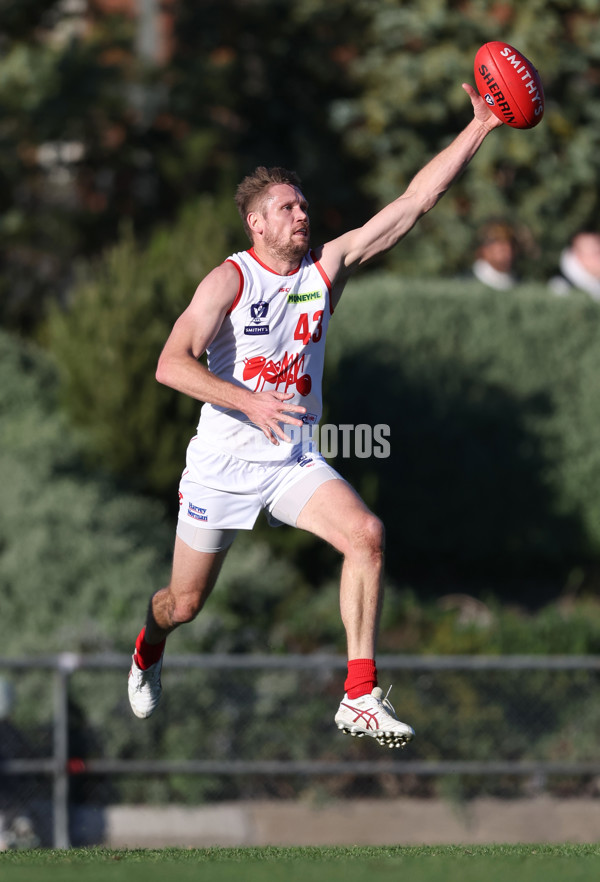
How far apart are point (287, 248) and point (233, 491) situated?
1194 mm

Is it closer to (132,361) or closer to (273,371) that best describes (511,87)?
(273,371)

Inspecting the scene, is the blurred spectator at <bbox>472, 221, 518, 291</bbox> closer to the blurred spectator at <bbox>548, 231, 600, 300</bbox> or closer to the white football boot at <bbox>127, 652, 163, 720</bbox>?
the blurred spectator at <bbox>548, 231, 600, 300</bbox>

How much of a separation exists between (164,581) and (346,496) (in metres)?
5.80

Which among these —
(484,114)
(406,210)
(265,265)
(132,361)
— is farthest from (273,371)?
(132,361)

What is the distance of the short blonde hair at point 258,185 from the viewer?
6629 millimetres

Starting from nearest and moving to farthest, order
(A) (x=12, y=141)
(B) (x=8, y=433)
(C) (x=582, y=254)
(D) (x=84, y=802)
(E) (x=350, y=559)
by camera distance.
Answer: (E) (x=350, y=559) < (D) (x=84, y=802) < (B) (x=8, y=433) < (C) (x=582, y=254) < (A) (x=12, y=141)

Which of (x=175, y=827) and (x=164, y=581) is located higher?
(x=164, y=581)

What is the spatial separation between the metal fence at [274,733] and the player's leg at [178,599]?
2.88 metres

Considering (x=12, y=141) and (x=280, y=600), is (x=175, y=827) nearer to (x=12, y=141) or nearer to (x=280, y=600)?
(x=280, y=600)

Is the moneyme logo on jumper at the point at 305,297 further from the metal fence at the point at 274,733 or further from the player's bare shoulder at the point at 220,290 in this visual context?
the metal fence at the point at 274,733

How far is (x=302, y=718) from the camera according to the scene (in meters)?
11.1

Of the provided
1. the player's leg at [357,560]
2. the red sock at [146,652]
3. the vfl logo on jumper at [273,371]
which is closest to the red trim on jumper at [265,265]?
the vfl logo on jumper at [273,371]

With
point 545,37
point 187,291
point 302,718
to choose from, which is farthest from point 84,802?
point 545,37

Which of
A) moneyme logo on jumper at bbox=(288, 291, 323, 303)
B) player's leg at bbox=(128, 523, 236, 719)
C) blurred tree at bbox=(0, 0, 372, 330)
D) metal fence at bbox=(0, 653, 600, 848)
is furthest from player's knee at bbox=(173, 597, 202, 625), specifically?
blurred tree at bbox=(0, 0, 372, 330)
